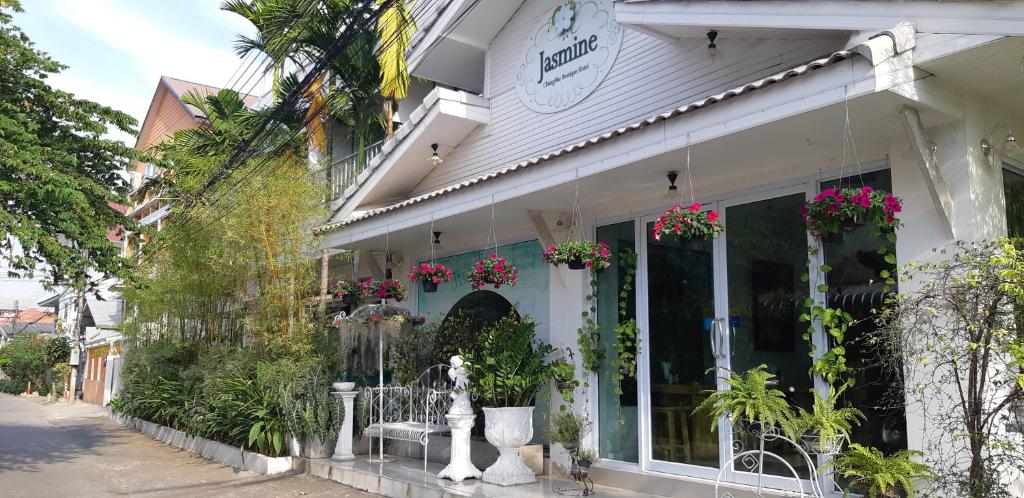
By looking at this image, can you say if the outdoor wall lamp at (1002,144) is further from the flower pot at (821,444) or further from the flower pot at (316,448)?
the flower pot at (316,448)

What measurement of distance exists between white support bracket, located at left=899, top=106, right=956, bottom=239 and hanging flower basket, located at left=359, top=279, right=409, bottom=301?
6.45 meters

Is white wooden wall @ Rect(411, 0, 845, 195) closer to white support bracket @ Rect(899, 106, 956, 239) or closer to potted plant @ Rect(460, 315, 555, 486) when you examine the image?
white support bracket @ Rect(899, 106, 956, 239)

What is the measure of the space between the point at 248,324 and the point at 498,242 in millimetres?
4040

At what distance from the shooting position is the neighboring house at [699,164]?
514cm

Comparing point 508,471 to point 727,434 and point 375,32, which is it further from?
point 375,32

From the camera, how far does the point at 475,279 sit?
7.88m

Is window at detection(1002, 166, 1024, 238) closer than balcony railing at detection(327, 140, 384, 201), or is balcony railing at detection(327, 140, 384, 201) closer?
window at detection(1002, 166, 1024, 238)

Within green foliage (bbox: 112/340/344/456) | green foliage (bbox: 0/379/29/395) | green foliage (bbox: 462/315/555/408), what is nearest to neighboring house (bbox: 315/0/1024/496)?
green foliage (bbox: 462/315/555/408)

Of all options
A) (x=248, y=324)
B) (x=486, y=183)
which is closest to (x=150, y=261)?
(x=248, y=324)

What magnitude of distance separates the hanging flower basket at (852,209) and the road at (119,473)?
562cm

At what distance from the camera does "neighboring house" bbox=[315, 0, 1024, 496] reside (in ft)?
16.9

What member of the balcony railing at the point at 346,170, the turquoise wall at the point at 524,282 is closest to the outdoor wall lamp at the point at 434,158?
the turquoise wall at the point at 524,282

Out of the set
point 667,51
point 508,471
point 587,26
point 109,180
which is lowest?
point 508,471

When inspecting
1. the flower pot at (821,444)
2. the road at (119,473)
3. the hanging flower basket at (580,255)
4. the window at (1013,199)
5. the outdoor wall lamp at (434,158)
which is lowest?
the road at (119,473)
